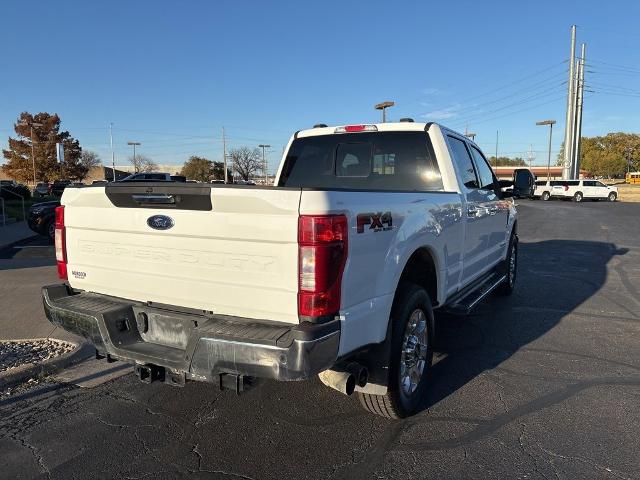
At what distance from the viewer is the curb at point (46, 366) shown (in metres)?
4.14

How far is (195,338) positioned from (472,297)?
3017 millimetres

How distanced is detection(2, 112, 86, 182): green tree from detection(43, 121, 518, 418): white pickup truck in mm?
71279

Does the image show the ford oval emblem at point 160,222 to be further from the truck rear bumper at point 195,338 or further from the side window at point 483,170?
the side window at point 483,170

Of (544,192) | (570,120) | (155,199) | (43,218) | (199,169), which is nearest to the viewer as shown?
(155,199)

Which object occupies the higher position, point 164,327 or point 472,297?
point 164,327

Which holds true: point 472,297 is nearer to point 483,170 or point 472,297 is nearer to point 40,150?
point 483,170

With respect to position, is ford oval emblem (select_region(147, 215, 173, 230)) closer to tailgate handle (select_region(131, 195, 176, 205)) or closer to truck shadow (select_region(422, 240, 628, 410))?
tailgate handle (select_region(131, 195, 176, 205))

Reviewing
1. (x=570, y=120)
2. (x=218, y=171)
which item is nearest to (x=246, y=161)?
(x=218, y=171)

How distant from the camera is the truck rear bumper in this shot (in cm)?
254

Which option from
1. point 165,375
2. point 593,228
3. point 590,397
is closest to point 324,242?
point 165,375

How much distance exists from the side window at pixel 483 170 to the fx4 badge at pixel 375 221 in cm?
293

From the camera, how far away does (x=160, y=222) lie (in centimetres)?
300

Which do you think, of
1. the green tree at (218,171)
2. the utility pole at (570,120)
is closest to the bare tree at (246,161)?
the green tree at (218,171)

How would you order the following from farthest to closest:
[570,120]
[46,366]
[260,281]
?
[570,120]
[46,366]
[260,281]
